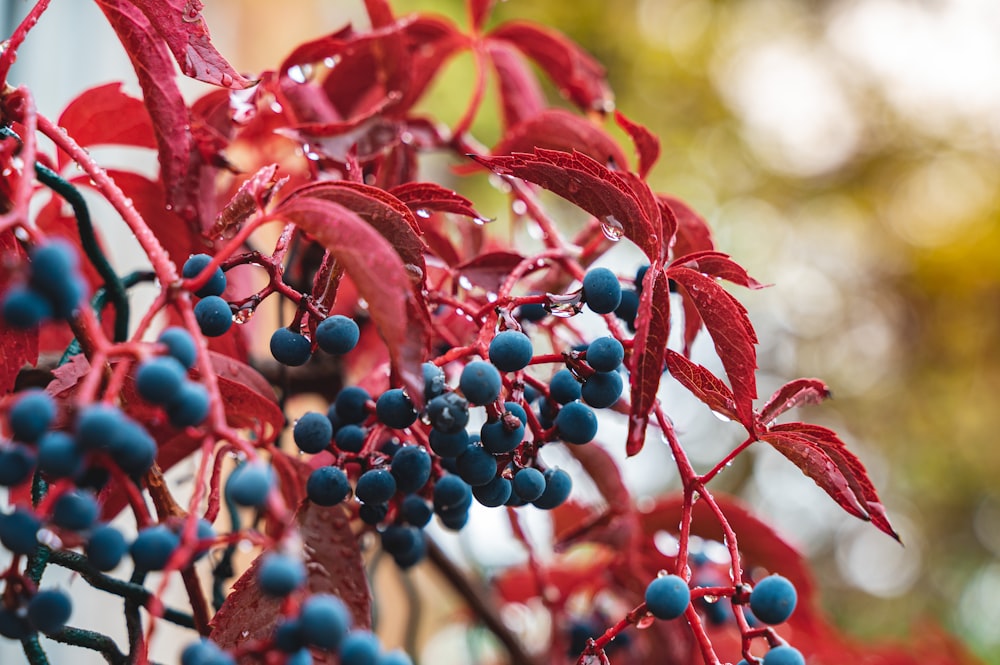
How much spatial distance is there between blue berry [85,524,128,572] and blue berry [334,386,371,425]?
131 mm

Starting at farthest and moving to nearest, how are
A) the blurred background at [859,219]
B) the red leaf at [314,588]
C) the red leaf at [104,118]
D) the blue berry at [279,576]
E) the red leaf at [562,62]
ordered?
the blurred background at [859,219] < the red leaf at [562,62] < the red leaf at [104,118] < the red leaf at [314,588] < the blue berry at [279,576]

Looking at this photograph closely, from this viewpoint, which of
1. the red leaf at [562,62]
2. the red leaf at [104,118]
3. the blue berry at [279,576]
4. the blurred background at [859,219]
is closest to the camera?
the blue berry at [279,576]

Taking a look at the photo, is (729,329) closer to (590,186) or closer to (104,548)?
(590,186)

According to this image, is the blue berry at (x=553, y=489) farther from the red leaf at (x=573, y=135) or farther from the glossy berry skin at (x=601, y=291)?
the red leaf at (x=573, y=135)

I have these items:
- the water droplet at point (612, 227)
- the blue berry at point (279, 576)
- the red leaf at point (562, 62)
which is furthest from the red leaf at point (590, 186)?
the red leaf at point (562, 62)

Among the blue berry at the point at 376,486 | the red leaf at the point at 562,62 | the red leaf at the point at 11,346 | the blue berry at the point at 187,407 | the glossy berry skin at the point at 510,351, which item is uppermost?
the red leaf at the point at 562,62

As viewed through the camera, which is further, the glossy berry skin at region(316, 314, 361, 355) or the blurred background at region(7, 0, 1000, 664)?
the blurred background at region(7, 0, 1000, 664)

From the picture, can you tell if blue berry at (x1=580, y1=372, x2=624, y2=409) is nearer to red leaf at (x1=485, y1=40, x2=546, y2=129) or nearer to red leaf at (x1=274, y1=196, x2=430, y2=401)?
red leaf at (x1=274, y1=196, x2=430, y2=401)

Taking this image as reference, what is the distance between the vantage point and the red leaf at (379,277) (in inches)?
12.1

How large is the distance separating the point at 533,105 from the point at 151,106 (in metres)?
0.38

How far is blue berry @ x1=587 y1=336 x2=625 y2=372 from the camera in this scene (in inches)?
15.5

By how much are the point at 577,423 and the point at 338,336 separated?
12 cm

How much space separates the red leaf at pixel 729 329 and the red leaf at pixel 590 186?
1.0 inches

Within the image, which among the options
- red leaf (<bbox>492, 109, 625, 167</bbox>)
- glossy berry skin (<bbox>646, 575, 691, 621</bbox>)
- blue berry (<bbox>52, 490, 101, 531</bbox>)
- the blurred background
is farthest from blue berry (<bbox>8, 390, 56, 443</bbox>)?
the blurred background
